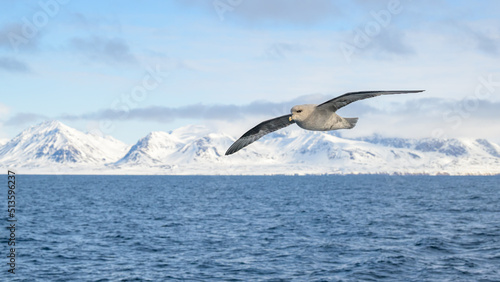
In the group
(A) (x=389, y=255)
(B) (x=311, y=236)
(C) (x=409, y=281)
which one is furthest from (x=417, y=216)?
(C) (x=409, y=281)

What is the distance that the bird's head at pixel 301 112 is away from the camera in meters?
8.53

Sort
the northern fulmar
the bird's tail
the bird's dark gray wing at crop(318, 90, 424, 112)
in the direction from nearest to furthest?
1. the bird's dark gray wing at crop(318, 90, 424, 112)
2. the northern fulmar
3. the bird's tail


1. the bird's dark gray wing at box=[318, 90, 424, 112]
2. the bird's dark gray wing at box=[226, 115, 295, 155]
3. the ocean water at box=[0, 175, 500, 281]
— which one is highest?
the bird's dark gray wing at box=[318, 90, 424, 112]

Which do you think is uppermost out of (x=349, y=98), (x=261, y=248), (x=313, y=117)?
(x=349, y=98)

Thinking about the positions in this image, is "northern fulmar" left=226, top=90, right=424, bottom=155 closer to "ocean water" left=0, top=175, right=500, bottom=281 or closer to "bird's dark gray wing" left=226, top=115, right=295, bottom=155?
"bird's dark gray wing" left=226, top=115, right=295, bottom=155

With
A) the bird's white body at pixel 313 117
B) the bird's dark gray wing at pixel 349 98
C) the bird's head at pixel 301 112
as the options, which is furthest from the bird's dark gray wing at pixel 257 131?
the bird's dark gray wing at pixel 349 98

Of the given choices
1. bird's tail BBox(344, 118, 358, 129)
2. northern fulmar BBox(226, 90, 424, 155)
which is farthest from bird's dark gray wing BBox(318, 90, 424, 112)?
bird's tail BBox(344, 118, 358, 129)

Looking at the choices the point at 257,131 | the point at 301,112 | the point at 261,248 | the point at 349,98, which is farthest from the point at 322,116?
the point at 261,248

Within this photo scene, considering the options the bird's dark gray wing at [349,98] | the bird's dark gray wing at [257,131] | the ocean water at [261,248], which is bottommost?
the ocean water at [261,248]

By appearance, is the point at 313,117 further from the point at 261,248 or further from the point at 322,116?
the point at 261,248

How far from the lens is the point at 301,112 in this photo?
8641 millimetres

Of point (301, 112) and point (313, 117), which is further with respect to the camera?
point (313, 117)

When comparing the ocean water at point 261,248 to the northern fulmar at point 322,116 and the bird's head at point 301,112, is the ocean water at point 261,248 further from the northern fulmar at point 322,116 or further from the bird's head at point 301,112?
the bird's head at point 301,112

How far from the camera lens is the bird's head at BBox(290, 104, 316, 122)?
336 inches
